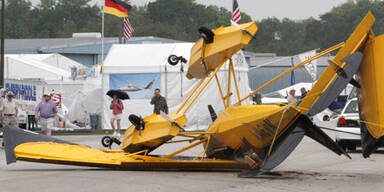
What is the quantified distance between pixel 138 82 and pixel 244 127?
1861 centimetres

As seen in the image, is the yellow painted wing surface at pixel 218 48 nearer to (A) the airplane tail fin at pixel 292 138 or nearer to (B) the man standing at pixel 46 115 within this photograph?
(A) the airplane tail fin at pixel 292 138

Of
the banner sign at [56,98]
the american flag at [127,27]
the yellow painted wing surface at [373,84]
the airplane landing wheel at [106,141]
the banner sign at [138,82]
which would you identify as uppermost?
the american flag at [127,27]

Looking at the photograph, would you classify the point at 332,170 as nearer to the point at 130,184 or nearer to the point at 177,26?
the point at 130,184

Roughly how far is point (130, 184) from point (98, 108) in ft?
72.6

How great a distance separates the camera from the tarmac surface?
10.4m

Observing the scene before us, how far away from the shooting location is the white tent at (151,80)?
98.7ft

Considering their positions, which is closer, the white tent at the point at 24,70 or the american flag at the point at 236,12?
the american flag at the point at 236,12

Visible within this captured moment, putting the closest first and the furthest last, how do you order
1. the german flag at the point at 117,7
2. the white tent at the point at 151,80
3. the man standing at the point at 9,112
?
the man standing at the point at 9,112
the white tent at the point at 151,80
the german flag at the point at 117,7

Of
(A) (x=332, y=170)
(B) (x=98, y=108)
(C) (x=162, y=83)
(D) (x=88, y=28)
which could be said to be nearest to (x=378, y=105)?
(A) (x=332, y=170)

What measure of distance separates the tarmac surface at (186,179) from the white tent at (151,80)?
15.8m

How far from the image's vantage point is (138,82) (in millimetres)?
30312

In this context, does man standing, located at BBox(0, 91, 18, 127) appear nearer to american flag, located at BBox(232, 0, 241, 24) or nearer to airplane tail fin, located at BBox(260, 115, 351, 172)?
airplane tail fin, located at BBox(260, 115, 351, 172)

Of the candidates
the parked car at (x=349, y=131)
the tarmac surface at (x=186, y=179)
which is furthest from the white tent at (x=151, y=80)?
the tarmac surface at (x=186, y=179)

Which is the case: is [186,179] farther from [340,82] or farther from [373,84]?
[373,84]
